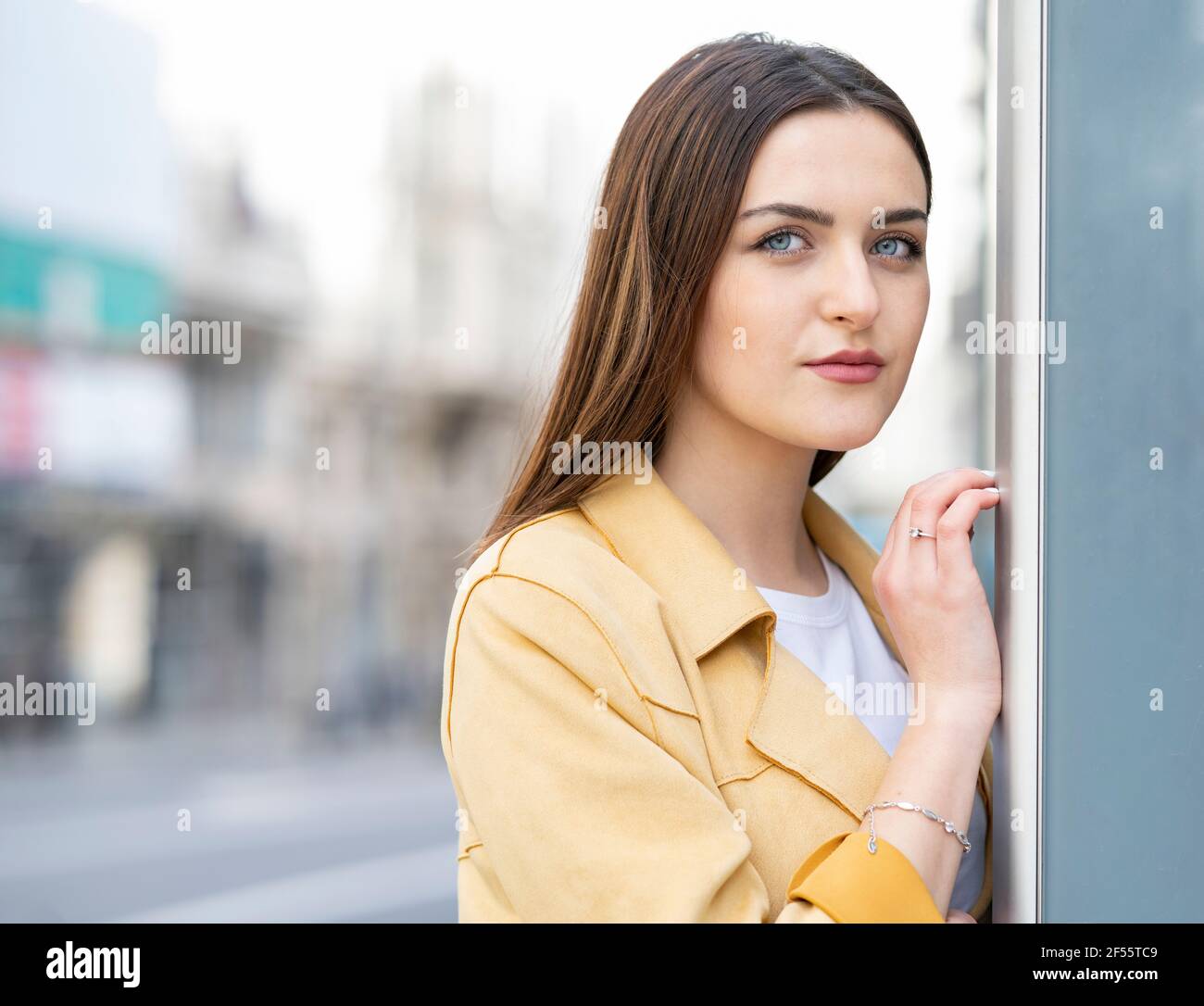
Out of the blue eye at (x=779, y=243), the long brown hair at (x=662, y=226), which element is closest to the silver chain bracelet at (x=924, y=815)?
the long brown hair at (x=662, y=226)

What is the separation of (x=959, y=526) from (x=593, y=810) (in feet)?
1.86

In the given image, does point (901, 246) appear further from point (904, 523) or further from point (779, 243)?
point (904, 523)

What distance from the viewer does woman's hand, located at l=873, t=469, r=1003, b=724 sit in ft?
5.06

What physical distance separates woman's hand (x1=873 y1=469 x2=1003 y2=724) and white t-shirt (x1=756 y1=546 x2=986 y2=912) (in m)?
0.19

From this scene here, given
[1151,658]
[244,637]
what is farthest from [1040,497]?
[244,637]

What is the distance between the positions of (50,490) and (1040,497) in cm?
1828

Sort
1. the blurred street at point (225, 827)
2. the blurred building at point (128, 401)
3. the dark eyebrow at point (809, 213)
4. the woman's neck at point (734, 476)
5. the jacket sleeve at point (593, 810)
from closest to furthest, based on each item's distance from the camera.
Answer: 1. the jacket sleeve at point (593, 810)
2. the dark eyebrow at point (809, 213)
3. the woman's neck at point (734, 476)
4. the blurred street at point (225, 827)
5. the blurred building at point (128, 401)

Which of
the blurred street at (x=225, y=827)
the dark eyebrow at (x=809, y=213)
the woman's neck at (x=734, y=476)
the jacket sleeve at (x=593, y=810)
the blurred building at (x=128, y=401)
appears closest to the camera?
the jacket sleeve at (x=593, y=810)

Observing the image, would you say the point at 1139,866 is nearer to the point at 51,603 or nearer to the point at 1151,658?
the point at 1151,658

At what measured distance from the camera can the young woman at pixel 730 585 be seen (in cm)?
144

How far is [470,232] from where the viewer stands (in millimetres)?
25312

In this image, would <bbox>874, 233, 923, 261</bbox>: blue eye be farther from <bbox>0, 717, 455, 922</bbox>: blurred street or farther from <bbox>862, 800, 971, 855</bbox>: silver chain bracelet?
<bbox>0, 717, 455, 922</bbox>: blurred street

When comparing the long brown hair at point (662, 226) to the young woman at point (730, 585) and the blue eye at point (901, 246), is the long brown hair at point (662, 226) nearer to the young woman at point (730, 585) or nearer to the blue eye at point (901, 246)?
the young woman at point (730, 585)

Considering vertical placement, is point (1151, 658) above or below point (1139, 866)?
above
